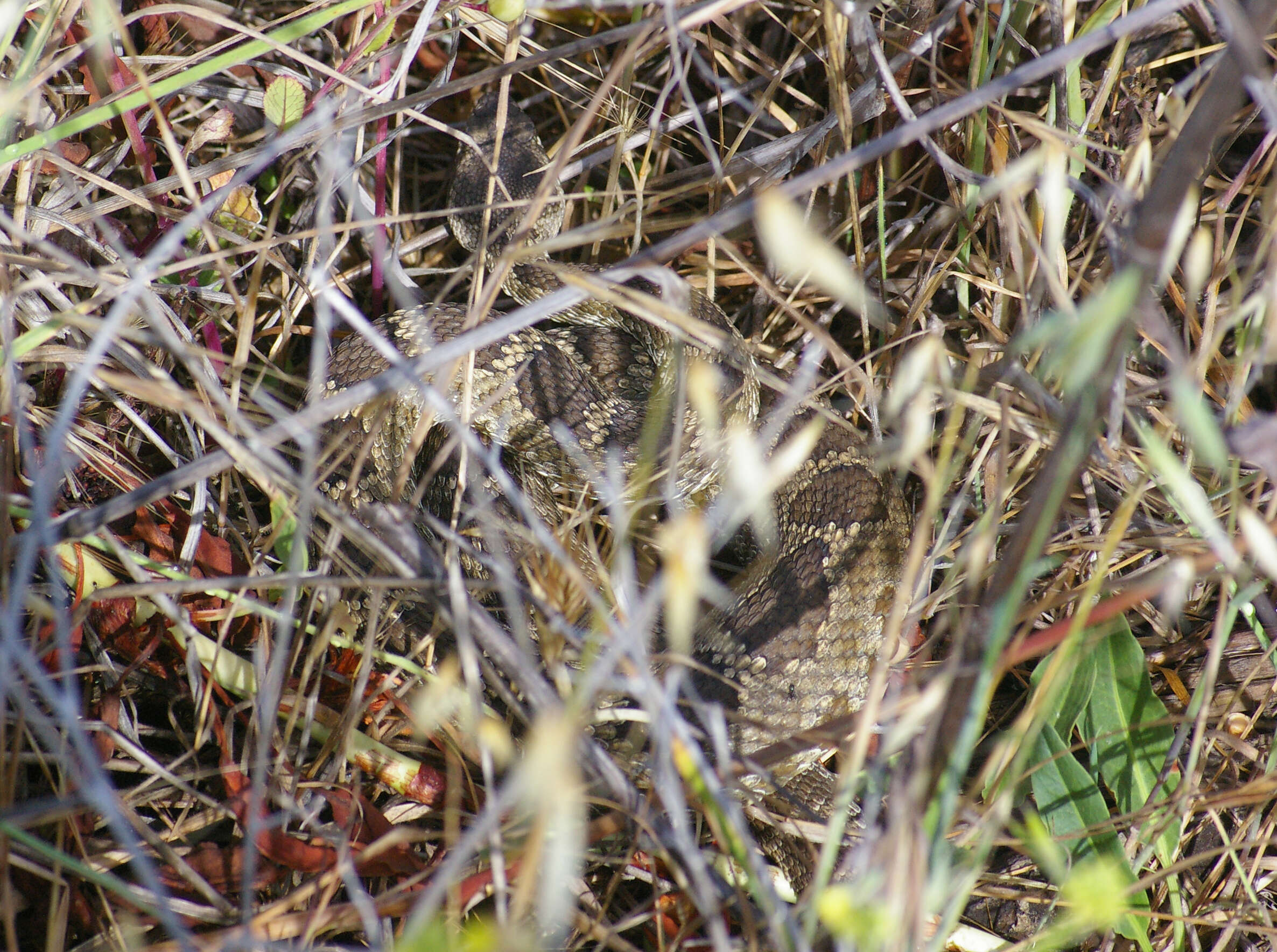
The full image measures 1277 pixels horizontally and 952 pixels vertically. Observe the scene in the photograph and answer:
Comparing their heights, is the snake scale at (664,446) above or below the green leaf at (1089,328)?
below

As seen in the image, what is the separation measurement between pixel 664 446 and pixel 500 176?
1.01 m

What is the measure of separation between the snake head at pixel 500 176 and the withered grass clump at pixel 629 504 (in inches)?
4.7

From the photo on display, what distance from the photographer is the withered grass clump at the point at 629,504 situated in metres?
1.07

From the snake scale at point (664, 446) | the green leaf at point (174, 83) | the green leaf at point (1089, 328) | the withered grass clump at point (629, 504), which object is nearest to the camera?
the green leaf at point (1089, 328)

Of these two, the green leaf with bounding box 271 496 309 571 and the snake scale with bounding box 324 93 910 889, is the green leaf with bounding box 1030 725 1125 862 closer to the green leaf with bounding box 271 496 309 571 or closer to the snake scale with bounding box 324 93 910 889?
the snake scale with bounding box 324 93 910 889

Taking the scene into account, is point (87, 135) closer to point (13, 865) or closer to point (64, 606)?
point (64, 606)

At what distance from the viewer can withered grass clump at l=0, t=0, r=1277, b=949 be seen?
1.07m

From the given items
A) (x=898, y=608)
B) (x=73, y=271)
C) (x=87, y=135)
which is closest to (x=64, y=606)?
(x=73, y=271)

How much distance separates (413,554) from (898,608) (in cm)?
70

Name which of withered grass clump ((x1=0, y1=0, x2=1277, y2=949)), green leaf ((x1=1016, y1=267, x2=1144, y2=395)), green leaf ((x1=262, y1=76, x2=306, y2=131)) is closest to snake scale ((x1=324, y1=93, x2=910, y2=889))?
withered grass clump ((x1=0, y1=0, x2=1277, y2=949))

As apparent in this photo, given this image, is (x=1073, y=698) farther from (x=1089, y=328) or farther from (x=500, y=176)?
(x=500, y=176)

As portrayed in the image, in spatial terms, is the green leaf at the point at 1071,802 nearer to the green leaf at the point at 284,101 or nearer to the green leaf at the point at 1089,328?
the green leaf at the point at 1089,328

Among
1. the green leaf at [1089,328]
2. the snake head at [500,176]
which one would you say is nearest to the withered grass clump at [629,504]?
the green leaf at [1089,328]

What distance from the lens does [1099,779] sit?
2066mm
